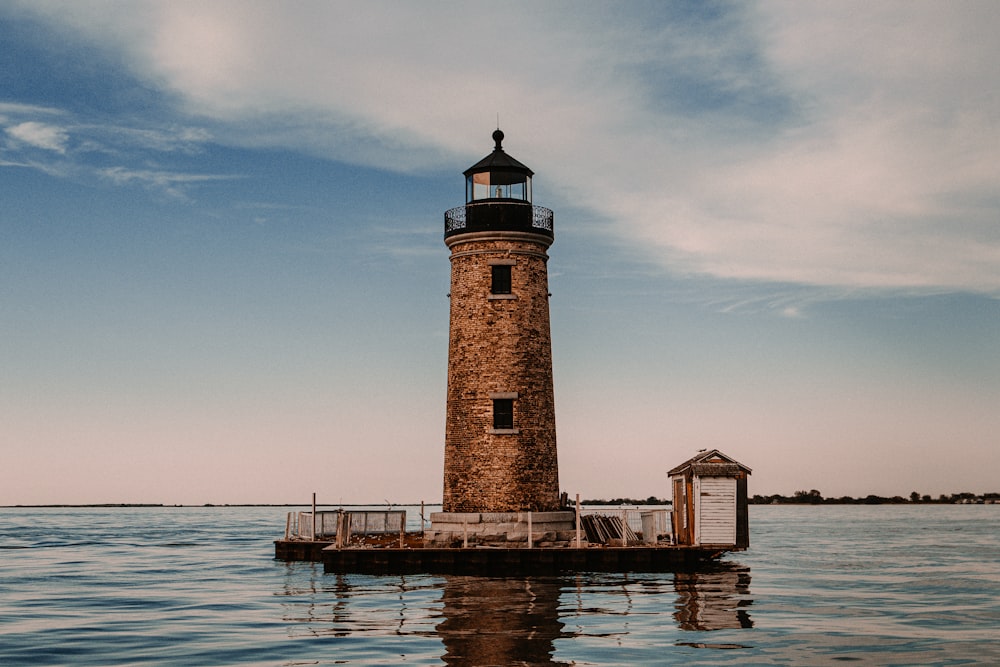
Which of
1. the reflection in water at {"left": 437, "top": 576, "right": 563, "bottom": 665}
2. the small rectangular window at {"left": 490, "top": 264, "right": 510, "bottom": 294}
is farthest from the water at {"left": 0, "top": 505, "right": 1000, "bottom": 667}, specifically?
the small rectangular window at {"left": 490, "top": 264, "right": 510, "bottom": 294}

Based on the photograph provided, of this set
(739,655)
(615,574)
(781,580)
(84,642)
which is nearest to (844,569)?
(781,580)

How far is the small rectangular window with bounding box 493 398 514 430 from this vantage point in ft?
117

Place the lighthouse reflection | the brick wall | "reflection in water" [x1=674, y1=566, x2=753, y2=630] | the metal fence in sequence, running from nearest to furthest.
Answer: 1. the lighthouse reflection
2. "reflection in water" [x1=674, y1=566, x2=753, y2=630]
3. the brick wall
4. the metal fence

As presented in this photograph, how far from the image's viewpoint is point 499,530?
1368 inches

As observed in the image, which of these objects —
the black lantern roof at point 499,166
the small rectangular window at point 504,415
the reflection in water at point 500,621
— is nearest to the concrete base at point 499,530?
the reflection in water at point 500,621

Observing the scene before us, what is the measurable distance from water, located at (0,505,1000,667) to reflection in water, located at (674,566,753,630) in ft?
0.28

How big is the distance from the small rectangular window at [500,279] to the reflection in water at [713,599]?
1127 centimetres

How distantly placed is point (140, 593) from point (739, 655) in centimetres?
2146

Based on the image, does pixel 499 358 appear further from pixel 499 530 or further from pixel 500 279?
pixel 499 530

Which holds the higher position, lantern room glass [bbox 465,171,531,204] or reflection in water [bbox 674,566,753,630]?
lantern room glass [bbox 465,171,531,204]

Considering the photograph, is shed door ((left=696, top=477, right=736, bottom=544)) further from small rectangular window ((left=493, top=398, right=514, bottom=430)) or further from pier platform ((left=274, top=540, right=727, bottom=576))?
small rectangular window ((left=493, top=398, right=514, bottom=430))

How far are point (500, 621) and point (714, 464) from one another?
41.4 feet

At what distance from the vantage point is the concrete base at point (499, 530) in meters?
34.7

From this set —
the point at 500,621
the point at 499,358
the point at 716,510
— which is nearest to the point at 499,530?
the point at 499,358
